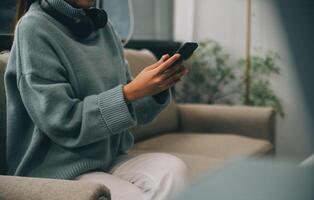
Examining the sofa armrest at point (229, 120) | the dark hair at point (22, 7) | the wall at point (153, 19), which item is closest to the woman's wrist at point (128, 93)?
the dark hair at point (22, 7)

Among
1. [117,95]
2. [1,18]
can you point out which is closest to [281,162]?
[117,95]

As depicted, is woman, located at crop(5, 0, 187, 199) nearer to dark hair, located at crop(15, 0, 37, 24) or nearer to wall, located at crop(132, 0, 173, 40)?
dark hair, located at crop(15, 0, 37, 24)

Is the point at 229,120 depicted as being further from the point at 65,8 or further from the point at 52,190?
the point at 52,190

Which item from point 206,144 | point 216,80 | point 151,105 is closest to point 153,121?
point 206,144

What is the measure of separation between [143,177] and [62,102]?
0.16 metres

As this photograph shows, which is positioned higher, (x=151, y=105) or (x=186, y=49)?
(x=186, y=49)

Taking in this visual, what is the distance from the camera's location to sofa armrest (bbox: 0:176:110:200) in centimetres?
40

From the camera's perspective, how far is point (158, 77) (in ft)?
1.58

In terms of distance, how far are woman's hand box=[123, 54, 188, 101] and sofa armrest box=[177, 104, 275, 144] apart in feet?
2.93

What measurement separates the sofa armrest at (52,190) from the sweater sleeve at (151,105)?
9.9 inches

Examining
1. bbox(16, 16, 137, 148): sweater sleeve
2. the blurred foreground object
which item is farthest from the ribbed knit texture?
the blurred foreground object

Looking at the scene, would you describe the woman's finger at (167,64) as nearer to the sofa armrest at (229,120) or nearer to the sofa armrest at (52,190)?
the sofa armrest at (52,190)

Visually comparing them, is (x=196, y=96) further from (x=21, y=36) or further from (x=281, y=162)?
(x=281, y=162)

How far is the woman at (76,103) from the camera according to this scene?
551 mm
